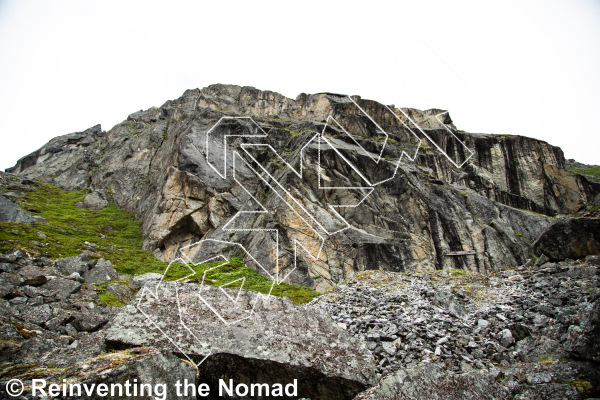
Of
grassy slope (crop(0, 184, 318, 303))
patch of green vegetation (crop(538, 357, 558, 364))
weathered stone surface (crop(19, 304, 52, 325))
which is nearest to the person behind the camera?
patch of green vegetation (crop(538, 357, 558, 364))

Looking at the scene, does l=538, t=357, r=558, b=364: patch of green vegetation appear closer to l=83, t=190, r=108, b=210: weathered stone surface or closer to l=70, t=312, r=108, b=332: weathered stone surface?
l=70, t=312, r=108, b=332: weathered stone surface

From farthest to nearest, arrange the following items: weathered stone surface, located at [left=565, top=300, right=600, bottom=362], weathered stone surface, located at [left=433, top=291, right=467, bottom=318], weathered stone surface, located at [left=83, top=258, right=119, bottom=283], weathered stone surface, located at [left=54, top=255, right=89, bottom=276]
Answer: weathered stone surface, located at [left=83, top=258, right=119, bottom=283] → weathered stone surface, located at [left=54, top=255, right=89, bottom=276] → weathered stone surface, located at [left=433, top=291, right=467, bottom=318] → weathered stone surface, located at [left=565, top=300, right=600, bottom=362]

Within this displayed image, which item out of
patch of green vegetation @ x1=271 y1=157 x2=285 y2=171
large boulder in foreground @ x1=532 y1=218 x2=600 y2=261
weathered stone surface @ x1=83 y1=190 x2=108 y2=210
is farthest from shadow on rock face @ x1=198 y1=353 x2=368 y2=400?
weathered stone surface @ x1=83 y1=190 x2=108 y2=210

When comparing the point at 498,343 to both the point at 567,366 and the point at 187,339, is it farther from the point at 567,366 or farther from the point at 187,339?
the point at 187,339

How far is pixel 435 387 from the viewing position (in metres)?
5.32

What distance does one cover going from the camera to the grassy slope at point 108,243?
13484 millimetres

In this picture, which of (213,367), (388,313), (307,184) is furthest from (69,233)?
(388,313)

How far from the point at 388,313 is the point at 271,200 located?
13419 millimetres

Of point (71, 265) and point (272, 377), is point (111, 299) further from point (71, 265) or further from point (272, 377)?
point (272, 377)

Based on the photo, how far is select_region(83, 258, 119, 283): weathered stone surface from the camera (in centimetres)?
1173

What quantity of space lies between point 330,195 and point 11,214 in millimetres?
19155

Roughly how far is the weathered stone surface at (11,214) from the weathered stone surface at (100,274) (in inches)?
357

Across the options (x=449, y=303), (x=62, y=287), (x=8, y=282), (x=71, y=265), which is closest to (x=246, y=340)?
(x=449, y=303)

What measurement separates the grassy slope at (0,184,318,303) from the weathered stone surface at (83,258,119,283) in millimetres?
2049
